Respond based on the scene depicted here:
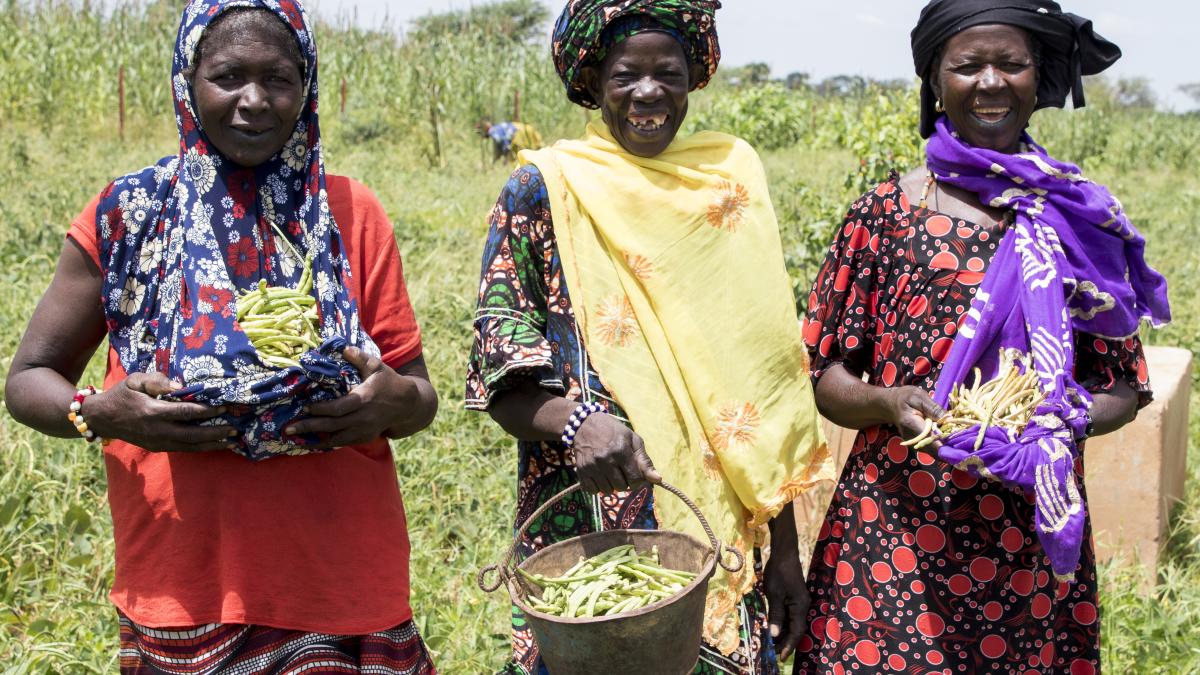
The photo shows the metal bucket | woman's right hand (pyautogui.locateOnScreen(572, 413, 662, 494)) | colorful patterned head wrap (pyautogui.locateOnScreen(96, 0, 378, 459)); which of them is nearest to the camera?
the metal bucket

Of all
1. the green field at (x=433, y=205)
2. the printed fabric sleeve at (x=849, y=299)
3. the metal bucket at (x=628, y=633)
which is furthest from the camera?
the green field at (x=433, y=205)

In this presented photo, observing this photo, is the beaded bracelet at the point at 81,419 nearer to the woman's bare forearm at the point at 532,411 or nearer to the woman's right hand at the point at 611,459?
the woman's bare forearm at the point at 532,411

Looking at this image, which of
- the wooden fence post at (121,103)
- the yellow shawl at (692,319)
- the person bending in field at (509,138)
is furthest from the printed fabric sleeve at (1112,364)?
the wooden fence post at (121,103)

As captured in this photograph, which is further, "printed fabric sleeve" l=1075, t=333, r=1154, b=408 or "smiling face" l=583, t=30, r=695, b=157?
"printed fabric sleeve" l=1075, t=333, r=1154, b=408

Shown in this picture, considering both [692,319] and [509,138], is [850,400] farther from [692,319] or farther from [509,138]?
[509,138]

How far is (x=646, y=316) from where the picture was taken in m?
2.37

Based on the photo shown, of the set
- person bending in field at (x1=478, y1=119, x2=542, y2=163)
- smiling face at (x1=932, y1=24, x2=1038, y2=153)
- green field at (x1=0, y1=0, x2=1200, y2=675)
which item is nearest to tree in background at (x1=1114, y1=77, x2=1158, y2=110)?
green field at (x1=0, y1=0, x2=1200, y2=675)

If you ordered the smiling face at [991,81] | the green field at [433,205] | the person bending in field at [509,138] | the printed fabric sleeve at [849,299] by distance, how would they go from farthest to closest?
1. the person bending in field at [509,138]
2. the green field at [433,205]
3. the printed fabric sleeve at [849,299]
4. the smiling face at [991,81]

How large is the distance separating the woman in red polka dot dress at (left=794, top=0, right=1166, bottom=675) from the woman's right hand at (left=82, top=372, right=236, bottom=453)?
134cm

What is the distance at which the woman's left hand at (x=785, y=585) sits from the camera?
101 inches

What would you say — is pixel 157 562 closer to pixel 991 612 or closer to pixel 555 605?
pixel 555 605

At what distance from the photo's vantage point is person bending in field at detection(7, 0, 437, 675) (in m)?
2.08

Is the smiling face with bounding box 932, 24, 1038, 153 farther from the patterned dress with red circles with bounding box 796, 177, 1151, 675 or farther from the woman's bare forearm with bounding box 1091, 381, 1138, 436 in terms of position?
the woman's bare forearm with bounding box 1091, 381, 1138, 436

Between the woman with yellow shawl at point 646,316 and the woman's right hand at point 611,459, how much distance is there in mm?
→ 69
